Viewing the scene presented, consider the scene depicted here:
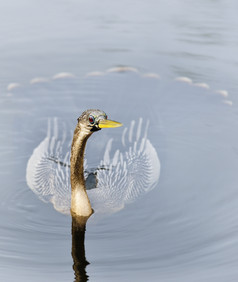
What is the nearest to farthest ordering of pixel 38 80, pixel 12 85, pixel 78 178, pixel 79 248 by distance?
pixel 79 248
pixel 78 178
pixel 12 85
pixel 38 80

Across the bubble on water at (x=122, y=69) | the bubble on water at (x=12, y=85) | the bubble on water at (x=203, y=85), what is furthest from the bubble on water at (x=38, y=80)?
the bubble on water at (x=203, y=85)

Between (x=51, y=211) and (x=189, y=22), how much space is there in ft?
13.2

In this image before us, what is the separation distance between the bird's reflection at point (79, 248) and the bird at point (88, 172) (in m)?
0.07

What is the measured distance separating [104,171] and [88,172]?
14cm

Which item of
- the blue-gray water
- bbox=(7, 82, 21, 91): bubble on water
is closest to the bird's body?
the blue-gray water

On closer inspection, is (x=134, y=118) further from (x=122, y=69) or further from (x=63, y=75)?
(x=63, y=75)

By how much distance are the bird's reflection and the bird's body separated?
0.07 m

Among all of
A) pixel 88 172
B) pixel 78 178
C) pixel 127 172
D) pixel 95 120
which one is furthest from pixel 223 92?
pixel 95 120

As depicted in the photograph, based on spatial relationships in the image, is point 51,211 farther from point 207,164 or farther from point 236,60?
point 236,60

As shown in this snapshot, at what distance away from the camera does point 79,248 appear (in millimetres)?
3924

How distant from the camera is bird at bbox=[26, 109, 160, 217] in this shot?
4.19 metres

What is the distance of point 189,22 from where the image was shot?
7539 mm

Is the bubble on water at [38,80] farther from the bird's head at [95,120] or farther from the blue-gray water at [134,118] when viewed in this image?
the bird's head at [95,120]

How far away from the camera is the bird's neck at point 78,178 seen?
395 centimetres
